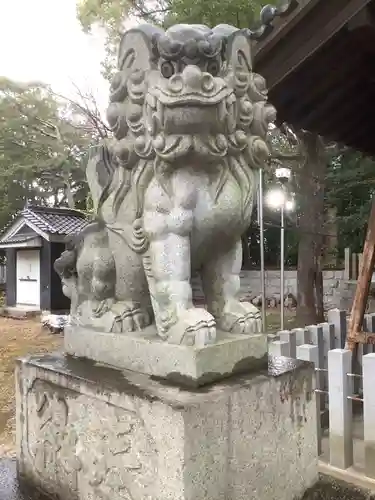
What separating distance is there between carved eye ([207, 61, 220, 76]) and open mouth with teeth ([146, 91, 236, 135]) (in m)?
0.10

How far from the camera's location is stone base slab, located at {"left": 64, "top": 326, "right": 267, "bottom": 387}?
131 centimetres

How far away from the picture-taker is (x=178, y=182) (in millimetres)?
1399

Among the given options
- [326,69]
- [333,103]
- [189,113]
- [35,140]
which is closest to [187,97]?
[189,113]

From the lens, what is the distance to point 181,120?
1.29 metres

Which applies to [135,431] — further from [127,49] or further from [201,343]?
[127,49]

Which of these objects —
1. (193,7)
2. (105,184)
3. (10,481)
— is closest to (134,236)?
(105,184)

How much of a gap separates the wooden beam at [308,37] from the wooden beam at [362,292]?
1.50 m

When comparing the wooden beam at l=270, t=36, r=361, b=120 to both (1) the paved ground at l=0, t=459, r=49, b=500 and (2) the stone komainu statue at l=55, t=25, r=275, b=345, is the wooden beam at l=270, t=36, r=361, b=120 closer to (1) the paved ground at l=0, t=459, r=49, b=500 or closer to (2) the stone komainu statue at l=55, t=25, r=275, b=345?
(2) the stone komainu statue at l=55, t=25, r=275, b=345

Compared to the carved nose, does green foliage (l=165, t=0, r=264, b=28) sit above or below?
above

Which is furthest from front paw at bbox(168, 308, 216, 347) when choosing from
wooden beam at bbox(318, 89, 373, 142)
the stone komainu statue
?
wooden beam at bbox(318, 89, 373, 142)

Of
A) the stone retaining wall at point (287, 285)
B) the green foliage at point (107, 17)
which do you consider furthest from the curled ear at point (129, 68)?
the stone retaining wall at point (287, 285)

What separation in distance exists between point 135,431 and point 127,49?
120 centimetres

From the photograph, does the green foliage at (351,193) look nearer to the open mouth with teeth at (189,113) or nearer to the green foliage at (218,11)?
the green foliage at (218,11)

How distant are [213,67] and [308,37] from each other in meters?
2.07
